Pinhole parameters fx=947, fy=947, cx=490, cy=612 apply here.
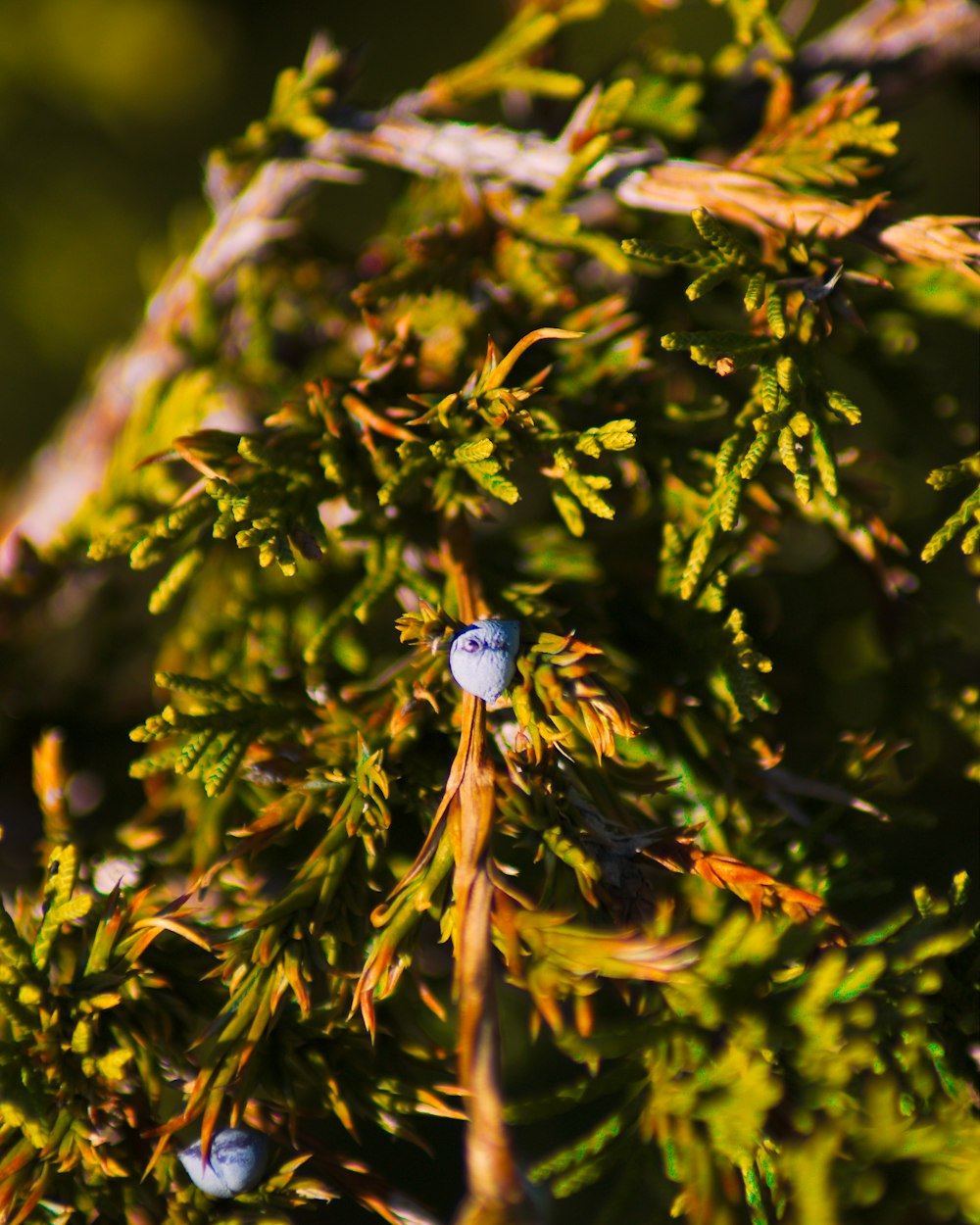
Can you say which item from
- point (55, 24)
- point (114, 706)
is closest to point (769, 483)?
point (114, 706)

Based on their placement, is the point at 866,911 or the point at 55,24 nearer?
the point at 866,911

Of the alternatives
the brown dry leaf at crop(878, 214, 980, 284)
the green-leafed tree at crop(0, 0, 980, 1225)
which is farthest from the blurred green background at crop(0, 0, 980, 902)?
the brown dry leaf at crop(878, 214, 980, 284)

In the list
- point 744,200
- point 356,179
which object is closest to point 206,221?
point 356,179

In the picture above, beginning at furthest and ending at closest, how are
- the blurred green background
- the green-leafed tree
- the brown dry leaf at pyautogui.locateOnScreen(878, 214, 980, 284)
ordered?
the blurred green background, the brown dry leaf at pyautogui.locateOnScreen(878, 214, 980, 284), the green-leafed tree

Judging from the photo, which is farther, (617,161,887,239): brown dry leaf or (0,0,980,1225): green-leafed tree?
(617,161,887,239): brown dry leaf

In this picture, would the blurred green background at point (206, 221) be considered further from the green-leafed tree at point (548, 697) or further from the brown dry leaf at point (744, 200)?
the brown dry leaf at point (744, 200)

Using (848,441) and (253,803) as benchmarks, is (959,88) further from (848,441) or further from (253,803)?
(253,803)

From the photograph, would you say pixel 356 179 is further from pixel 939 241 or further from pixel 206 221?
pixel 939 241

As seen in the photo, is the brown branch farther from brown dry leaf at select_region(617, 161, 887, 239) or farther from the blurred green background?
the blurred green background
